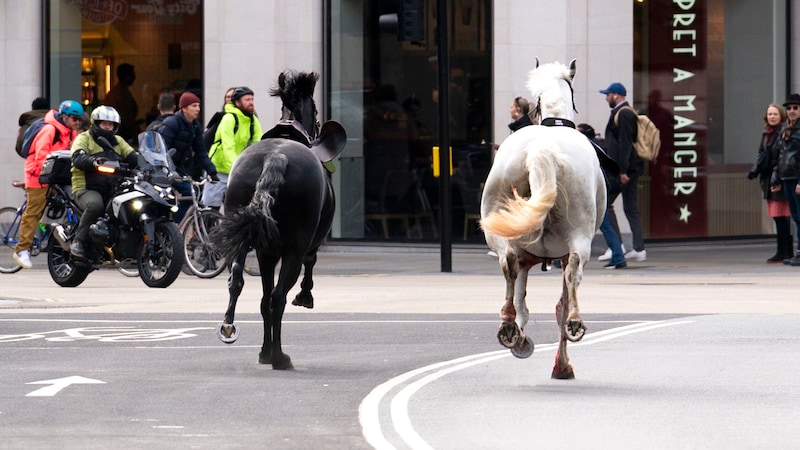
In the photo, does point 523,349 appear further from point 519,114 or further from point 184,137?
point 519,114

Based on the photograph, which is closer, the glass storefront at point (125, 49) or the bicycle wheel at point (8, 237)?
the bicycle wheel at point (8, 237)

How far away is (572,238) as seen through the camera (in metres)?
9.51

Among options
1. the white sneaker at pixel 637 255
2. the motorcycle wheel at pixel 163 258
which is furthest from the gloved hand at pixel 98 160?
the white sneaker at pixel 637 255

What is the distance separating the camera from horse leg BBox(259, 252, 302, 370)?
10211 millimetres

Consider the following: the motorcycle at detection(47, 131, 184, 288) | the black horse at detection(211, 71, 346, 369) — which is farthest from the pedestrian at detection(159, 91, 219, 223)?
the black horse at detection(211, 71, 346, 369)

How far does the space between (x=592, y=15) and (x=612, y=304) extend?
7827 mm

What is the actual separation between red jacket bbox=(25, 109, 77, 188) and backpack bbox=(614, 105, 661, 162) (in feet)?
21.4

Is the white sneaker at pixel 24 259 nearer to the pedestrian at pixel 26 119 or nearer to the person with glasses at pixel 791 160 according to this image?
the pedestrian at pixel 26 119

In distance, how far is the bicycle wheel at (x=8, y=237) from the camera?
62.1ft

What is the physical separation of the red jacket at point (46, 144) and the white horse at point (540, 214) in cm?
973

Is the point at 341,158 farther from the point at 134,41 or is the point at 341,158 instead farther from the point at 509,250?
the point at 509,250

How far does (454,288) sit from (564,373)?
706 centimetres

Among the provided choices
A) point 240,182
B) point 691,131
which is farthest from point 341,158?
point 240,182

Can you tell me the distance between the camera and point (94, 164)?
54.1ft
